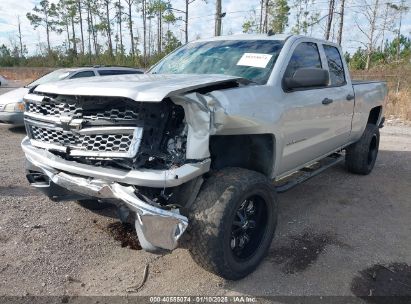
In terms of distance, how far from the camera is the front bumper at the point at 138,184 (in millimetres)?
2564

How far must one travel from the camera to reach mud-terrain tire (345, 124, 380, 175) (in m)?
6.12

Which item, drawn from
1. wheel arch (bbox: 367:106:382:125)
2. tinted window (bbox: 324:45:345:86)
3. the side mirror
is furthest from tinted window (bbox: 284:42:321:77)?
wheel arch (bbox: 367:106:382:125)

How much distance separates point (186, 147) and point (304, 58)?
2.22 metres

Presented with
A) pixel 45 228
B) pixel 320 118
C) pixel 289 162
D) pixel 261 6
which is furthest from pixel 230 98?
pixel 261 6

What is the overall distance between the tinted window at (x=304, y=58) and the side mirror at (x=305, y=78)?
0.56 ft

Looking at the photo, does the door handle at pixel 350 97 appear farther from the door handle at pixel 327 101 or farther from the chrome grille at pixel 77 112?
the chrome grille at pixel 77 112

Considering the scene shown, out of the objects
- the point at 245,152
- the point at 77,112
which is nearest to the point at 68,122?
the point at 77,112

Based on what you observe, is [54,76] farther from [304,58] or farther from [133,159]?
[133,159]

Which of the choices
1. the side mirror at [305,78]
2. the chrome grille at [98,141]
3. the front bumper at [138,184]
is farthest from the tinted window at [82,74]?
the side mirror at [305,78]

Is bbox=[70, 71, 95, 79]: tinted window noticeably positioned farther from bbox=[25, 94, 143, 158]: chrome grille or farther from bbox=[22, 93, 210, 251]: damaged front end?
bbox=[22, 93, 210, 251]: damaged front end

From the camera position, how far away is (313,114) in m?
4.17

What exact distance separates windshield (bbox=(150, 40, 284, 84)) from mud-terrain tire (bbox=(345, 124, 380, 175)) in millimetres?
2791

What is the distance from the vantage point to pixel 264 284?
10.3ft

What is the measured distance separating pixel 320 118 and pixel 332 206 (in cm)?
123
